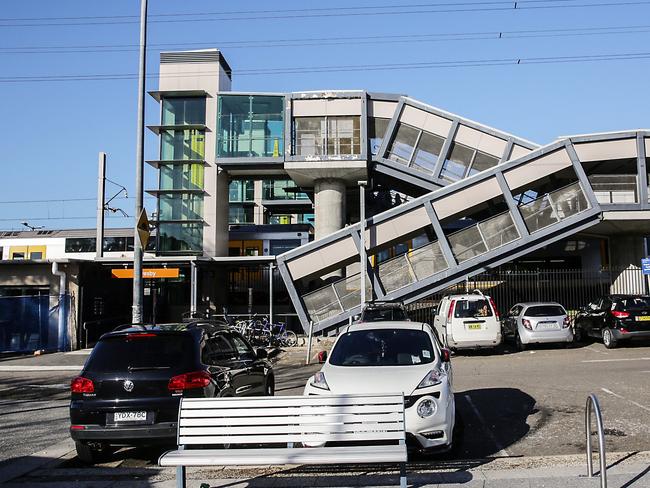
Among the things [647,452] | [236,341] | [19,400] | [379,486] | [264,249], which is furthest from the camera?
[264,249]

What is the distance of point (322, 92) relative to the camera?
27875 millimetres

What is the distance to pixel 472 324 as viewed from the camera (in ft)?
57.9

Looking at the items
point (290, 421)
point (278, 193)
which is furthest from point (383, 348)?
point (278, 193)

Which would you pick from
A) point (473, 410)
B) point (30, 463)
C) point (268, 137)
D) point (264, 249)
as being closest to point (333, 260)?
point (268, 137)

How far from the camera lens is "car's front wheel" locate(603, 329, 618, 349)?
17.9m

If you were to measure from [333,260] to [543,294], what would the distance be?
478 inches

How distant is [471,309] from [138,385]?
41.9ft

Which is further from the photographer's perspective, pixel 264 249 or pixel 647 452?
pixel 264 249

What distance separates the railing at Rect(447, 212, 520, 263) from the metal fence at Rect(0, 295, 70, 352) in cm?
1521

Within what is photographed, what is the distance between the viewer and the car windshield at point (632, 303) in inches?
692

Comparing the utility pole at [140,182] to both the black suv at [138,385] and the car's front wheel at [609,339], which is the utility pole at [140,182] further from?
the car's front wheel at [609,339]

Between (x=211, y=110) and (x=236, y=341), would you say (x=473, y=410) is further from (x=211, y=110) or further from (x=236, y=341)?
(x=211, y=110)

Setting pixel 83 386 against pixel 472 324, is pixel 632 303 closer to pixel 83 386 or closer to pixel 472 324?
pixel 472 324

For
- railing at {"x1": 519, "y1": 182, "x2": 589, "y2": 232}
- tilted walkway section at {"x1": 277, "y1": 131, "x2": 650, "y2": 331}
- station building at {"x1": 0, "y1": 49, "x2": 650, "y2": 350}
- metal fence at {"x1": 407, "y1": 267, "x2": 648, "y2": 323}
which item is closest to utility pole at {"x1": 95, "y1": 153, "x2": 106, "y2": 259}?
station building at {"x1": 0, "y1": 49, "x2": 650, "y2": 350}
